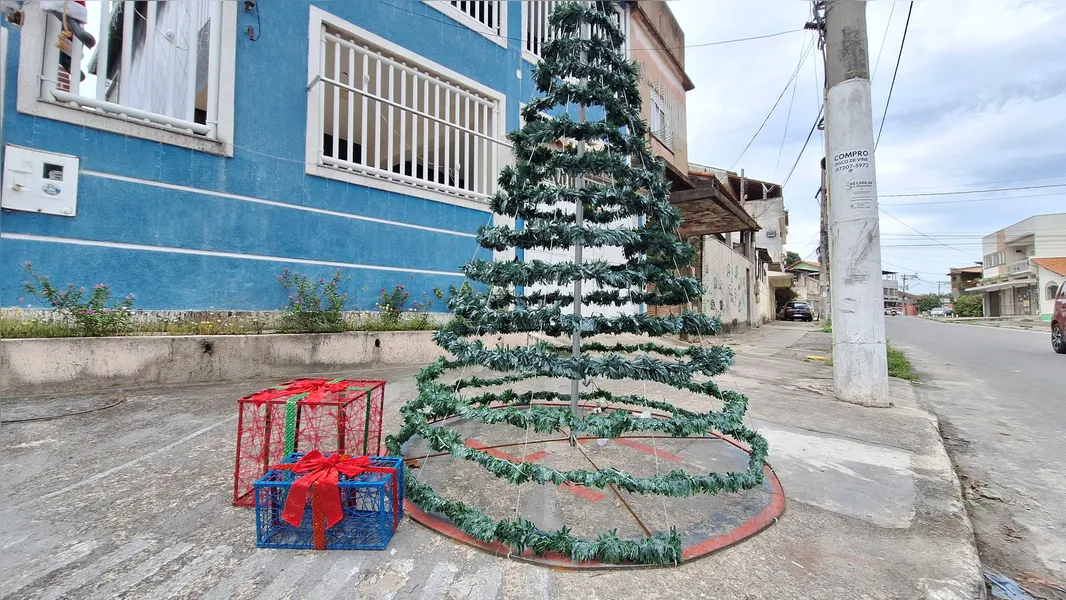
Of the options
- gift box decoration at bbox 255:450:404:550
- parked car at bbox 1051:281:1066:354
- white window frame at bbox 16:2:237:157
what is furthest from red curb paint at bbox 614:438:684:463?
parked car at bbox 1051:281:1066:354

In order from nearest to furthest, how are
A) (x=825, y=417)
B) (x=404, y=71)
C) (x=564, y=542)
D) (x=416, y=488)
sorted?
(x=564, y=542) → (x=416, y=488) → (x=825, y=417) → (x=404, y=71)

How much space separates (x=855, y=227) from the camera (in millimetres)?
5340

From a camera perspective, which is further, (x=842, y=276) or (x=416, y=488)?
(x=842, y=276)

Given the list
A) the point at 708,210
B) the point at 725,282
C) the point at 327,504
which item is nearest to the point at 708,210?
the point at 708,210

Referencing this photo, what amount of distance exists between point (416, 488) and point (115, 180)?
5335 mm

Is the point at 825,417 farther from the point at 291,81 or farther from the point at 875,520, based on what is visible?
the point at 291,81

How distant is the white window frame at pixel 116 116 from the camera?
14.8 feet

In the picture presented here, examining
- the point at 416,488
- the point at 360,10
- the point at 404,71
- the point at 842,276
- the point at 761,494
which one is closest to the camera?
the point at 416,488

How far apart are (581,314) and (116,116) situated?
5.84 m

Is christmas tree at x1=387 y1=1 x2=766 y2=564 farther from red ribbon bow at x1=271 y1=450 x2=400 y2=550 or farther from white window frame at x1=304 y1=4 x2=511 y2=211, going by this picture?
white window frame at x1=304 y1=4 x2=511 y2=211

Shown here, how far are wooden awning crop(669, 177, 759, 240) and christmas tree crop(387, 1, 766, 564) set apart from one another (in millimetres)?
5111

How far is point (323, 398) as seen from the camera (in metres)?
2.48

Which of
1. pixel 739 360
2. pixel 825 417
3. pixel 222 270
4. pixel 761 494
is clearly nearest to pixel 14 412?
pixel 222 270

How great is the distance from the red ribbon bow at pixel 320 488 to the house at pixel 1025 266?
4449cm
